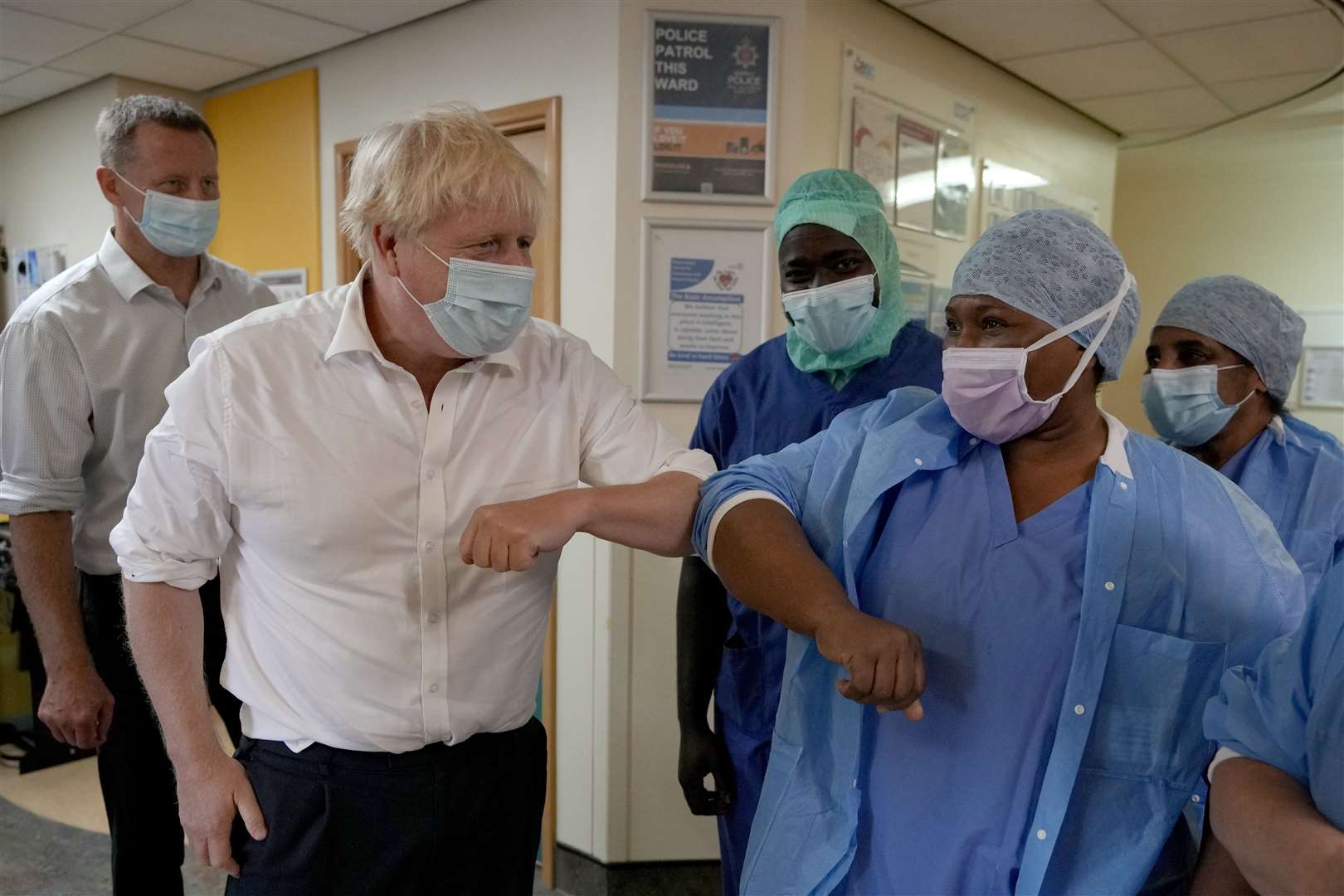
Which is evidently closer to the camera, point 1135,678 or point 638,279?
point 1135,678

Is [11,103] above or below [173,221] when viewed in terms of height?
above

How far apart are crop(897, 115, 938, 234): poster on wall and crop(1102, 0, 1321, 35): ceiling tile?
0.64 metres

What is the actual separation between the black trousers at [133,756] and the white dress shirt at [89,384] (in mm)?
115

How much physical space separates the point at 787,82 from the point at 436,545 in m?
1.83

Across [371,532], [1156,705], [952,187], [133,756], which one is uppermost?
[952,187]

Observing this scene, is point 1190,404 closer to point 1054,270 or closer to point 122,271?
point 1054,270

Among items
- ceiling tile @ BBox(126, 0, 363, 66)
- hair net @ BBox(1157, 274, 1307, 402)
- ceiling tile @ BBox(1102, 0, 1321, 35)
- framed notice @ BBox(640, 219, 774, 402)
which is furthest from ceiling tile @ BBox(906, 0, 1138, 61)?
ceiling tile @ BBox(126, 0, 363, 66)

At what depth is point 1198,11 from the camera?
2.97 meters

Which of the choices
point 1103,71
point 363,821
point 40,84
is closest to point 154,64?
point 40,84

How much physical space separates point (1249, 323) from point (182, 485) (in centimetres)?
182

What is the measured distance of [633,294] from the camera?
8.39 ft

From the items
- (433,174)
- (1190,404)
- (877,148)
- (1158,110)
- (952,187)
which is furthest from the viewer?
(1158,110)

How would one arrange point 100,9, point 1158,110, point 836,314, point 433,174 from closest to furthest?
point 433,174 < point 836,314 < point 100,9 < point 1158,110

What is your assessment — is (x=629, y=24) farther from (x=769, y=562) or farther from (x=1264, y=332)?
(x=769, y=562)
